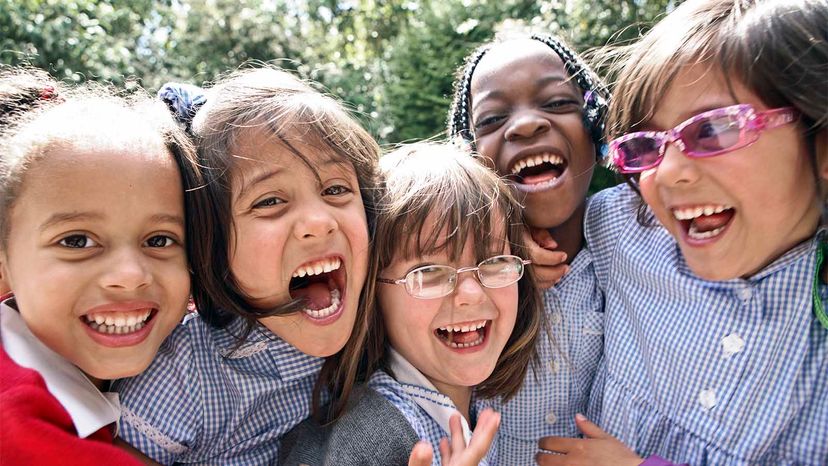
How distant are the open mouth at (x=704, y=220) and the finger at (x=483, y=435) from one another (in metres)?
0.83

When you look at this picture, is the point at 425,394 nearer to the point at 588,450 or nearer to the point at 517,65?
the point at 588,450

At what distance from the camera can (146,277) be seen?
1.85 metres

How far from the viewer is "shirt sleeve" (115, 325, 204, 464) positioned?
2.00m

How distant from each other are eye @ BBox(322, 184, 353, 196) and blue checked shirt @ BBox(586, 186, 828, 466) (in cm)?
102

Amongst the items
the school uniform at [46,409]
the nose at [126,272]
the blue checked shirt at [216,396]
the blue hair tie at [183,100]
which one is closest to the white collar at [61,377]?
the school uniform at [46,409]

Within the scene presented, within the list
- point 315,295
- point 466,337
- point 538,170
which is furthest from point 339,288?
point 538,170

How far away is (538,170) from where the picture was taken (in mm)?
2596

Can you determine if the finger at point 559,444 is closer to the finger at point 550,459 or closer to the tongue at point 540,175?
the finger at point 550,459

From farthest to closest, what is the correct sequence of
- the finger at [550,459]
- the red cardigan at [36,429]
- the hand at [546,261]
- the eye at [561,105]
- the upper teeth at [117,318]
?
the eye at [561,105] → the hand at [546,261] → the finger at [550,459] → the upper teeth at [117,318] → the red cardigan at [36,429]

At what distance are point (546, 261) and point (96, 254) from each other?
1.47 metres

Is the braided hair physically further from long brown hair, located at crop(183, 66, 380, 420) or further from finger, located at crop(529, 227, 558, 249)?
long brown hair, located at crop(183, 66, 380, 420)

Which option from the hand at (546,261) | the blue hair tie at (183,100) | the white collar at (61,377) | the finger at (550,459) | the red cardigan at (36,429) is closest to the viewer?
the red cardigan at (36,429)

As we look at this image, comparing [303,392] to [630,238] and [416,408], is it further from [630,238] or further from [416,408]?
[630,238]

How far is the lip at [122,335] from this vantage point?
184 cm
